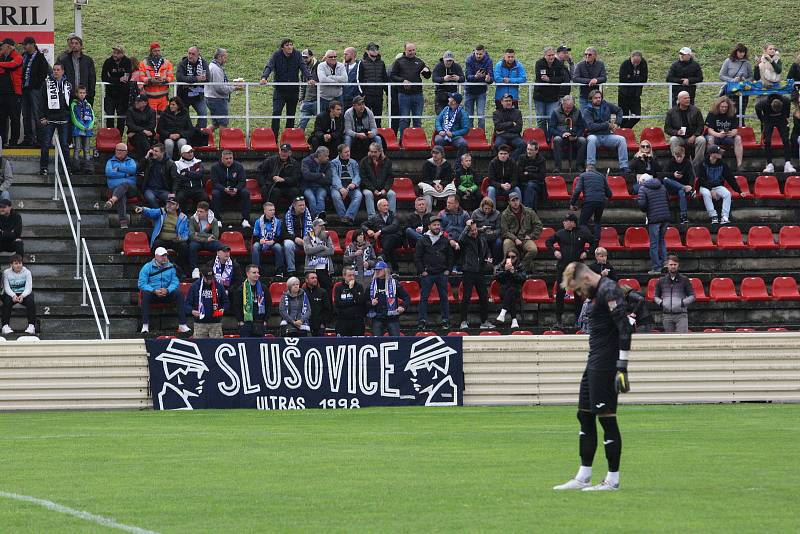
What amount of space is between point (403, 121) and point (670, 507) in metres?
20.5

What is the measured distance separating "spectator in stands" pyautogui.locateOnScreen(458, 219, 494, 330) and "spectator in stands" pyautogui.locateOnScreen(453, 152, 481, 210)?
75.5 inches

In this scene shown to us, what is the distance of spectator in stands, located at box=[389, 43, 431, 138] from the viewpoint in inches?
1188

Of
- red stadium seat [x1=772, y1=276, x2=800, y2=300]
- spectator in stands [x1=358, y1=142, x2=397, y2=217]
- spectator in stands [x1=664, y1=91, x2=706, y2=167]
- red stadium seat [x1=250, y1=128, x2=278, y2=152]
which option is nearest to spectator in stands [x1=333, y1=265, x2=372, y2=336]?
spectator in stands [x1=358, y1=142, x2=397, y2=217]

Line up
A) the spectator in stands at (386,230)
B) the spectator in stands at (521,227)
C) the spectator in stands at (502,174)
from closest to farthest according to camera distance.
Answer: the spectator in stands at (521,227)
the spectator in stands at (386,230)
the spectator in stands at (502,174)

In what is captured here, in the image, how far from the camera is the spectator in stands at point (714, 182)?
28.4 metres

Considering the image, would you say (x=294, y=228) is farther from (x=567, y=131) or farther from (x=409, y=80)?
(x=567, y=131)

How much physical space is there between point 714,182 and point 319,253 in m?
8.60

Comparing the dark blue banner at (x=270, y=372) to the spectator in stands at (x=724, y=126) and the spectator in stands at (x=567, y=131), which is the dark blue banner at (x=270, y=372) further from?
the spectator in stands at (x=724, y=126)

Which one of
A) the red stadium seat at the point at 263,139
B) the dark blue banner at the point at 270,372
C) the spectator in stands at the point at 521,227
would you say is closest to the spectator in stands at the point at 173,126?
the red stadium seat at the point at 263,139

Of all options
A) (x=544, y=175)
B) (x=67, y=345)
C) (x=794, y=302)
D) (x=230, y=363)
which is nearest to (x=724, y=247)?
(x=794, y=302)

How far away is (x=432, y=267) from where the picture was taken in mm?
25609

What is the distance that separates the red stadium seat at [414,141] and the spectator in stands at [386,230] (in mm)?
3577

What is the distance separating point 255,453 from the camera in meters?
15.5

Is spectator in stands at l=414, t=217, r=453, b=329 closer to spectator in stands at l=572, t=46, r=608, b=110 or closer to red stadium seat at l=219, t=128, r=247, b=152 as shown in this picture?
red stadium seat at l=219, t=128, r=247, b=152
